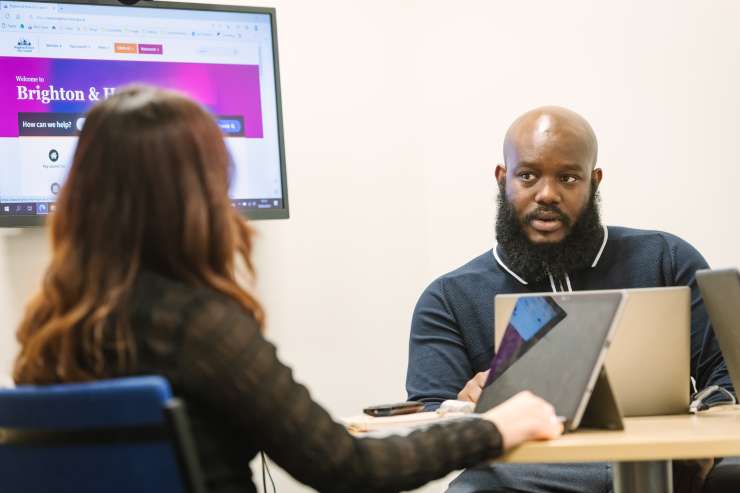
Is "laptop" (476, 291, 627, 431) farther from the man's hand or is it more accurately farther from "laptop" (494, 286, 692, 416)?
the man's hand

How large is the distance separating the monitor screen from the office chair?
166 centimetres

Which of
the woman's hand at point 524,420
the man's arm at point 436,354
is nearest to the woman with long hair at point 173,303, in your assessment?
the woman's hand at point 524,420

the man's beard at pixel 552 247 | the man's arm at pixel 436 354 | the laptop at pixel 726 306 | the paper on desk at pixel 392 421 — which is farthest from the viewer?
the man's beard at pixel 552 247

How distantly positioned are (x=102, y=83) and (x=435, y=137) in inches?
57.3

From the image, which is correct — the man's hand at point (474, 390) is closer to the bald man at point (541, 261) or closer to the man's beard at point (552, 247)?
the bald man at point (541, 261)

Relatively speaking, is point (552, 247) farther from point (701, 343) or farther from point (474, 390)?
point (474, 390)

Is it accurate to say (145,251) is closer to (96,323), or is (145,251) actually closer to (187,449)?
(96,323)

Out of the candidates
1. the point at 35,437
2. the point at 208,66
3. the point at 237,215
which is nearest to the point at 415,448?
the point at 237,215

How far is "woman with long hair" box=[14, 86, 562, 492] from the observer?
1.50m

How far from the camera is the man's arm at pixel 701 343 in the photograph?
A: 276 cm

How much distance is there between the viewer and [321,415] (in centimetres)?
161

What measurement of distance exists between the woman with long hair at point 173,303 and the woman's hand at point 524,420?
→ 246mm

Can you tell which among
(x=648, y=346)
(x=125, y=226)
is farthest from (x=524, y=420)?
(x=125, y=226)

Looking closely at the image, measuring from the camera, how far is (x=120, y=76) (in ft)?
10.9
